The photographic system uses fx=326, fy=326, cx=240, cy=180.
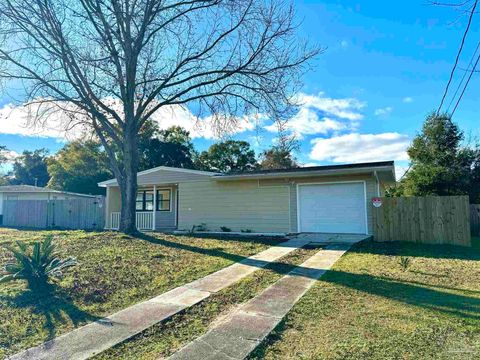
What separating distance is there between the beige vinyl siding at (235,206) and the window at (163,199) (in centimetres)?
271

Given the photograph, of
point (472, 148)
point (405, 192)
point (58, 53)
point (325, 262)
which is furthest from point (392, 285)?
point (472, 148)

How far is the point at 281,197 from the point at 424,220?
5592 millimetres

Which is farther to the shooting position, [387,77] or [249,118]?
[249,118]

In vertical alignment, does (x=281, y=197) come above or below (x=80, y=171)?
below

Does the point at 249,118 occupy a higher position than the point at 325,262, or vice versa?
the point at 249,118

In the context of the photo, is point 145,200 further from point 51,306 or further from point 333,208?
point 51,306

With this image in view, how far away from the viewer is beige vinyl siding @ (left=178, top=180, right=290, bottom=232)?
47.2 feet

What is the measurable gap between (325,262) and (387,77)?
7957 millimetres

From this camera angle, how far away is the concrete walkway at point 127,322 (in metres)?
3.28

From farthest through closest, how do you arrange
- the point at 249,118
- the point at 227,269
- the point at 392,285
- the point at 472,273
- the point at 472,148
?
1. the point at 472,148
2. the point at 249,118
3. the point at 227,269
4. the point at 472,273
5. the point at 392,285

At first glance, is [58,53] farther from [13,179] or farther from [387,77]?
[13,179]

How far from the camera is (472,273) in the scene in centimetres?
662

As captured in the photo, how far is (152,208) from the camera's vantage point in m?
19.6

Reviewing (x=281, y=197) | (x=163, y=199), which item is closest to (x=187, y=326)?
(x=281, y=197)
